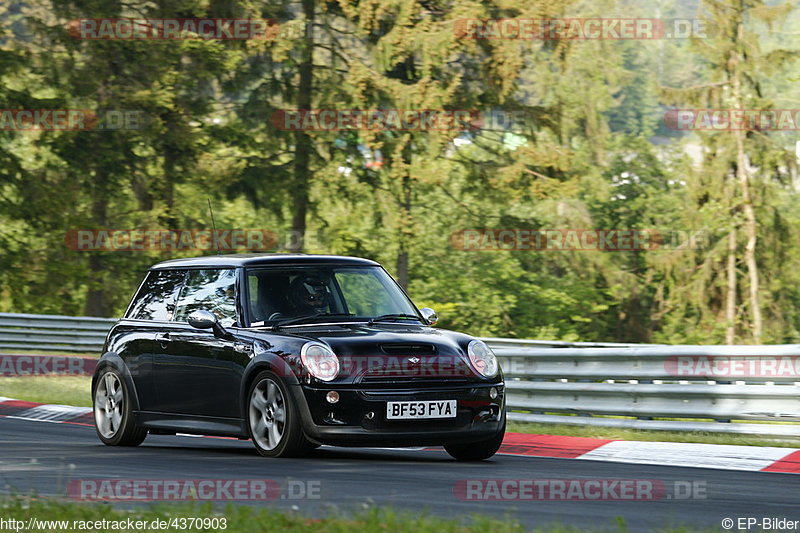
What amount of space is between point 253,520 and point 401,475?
2.51 metres

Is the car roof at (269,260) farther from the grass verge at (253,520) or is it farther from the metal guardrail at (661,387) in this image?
the grass verge at (253,520)

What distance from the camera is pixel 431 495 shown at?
7.32 m

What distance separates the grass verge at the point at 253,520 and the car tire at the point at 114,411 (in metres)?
4.45

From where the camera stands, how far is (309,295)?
33.6 ft

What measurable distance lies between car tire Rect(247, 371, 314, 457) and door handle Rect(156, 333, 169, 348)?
1447 mm

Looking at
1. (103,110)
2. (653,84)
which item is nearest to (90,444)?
(103,110)

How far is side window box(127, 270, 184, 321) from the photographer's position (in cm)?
1100

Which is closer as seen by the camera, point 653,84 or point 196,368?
point 196,368

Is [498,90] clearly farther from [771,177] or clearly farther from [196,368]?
[196,368]

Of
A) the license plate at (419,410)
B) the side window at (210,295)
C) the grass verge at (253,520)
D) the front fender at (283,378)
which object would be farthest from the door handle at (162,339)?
the grass verge at (253,520)

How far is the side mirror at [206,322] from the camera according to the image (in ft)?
32.4

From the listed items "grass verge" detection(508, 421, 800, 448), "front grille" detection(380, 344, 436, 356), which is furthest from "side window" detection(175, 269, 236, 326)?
"grass verge" detection(508, 421, 800, 448)

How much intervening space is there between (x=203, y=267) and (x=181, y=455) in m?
1.65

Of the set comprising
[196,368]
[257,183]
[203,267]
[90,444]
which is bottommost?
[90,444]
